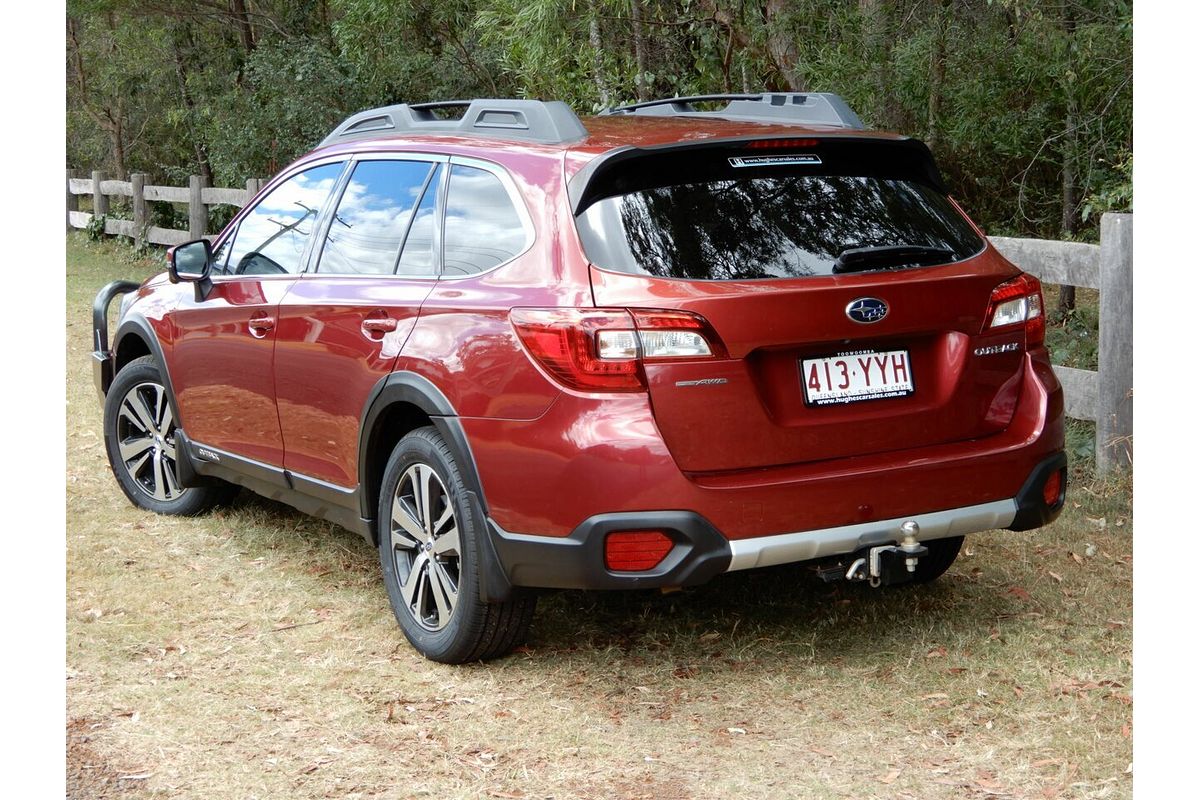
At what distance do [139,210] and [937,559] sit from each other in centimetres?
1762

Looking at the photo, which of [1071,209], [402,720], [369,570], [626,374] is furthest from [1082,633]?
[1071,209]

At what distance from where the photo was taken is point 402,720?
4.53 metres

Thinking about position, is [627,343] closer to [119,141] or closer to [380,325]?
[380,325]

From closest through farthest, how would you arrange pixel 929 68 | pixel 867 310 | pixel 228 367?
pixel 867 310 → pixel 228 367 → pixel 929 68

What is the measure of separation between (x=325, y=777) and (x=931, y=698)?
75.1 inches

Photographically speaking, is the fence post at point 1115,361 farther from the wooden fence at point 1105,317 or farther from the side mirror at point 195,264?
the side mirror at point 195,264

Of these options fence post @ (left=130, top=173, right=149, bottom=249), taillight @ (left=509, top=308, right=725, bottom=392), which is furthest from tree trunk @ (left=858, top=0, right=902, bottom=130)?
fence post @ (left=130, top=173, right=149, bottom=249)

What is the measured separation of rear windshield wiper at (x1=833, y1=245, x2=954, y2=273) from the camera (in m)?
4.45

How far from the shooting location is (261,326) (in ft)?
18.9

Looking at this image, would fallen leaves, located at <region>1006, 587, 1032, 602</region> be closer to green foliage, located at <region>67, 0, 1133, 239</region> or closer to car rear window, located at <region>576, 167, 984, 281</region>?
car rear window, located at <region>576, 167, 984, 281</region>

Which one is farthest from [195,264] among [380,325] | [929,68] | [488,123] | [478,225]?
[929,68]

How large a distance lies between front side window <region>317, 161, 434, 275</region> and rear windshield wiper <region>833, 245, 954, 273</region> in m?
1.59

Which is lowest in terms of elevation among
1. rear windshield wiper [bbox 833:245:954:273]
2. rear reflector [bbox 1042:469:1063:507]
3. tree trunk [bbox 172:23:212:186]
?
rear reflector [bbox 1042:469:1063:507]

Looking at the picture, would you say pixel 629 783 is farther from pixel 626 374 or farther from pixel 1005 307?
pixel 1005 307
